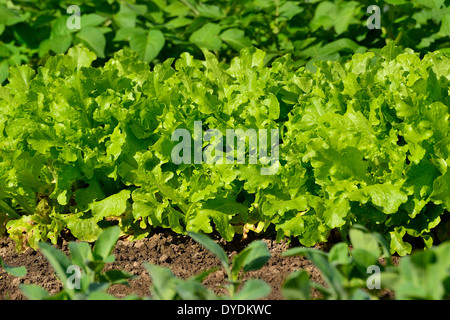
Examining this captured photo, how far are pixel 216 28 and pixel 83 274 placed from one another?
295 cm

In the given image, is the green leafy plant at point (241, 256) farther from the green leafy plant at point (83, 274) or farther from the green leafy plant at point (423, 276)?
the green leafy plant at point (423, 276)

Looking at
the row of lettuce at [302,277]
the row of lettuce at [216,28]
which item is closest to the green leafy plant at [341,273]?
the row of lettuce at [302,277]

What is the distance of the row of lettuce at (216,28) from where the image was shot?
4504mm

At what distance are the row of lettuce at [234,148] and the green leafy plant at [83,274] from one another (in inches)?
32.2

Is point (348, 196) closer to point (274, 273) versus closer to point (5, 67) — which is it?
point (274, 273)

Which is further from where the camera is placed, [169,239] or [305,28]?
[305,28]

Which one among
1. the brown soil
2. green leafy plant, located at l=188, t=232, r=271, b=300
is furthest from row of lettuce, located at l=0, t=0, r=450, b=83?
green leafy plant, located at l=188, t=232, r=271, b=300

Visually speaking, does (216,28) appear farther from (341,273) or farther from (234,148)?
(341,273)

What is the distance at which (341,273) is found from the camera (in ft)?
6.76

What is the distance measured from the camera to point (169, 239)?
3.31m

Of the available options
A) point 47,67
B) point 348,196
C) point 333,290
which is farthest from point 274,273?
point 47,67

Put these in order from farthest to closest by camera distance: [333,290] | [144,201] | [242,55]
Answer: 1. [242,55]
2. [144,201]
3. [333,290]

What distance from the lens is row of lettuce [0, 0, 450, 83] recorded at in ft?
14.8
